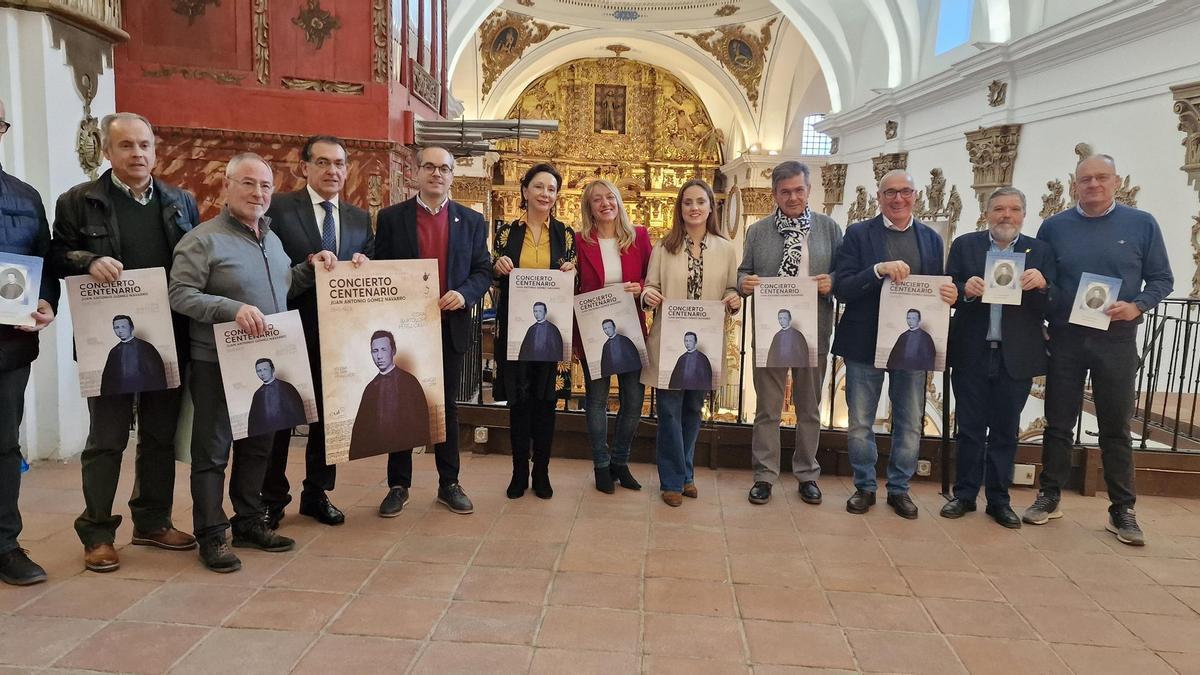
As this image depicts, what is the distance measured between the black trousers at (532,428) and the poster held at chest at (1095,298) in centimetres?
283

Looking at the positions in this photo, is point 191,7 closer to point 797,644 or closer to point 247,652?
point 247,652

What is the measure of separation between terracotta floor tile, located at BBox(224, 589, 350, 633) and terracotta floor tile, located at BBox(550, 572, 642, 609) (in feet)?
2.94

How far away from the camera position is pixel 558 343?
4211 mm

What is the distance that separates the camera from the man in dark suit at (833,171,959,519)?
13.6ft

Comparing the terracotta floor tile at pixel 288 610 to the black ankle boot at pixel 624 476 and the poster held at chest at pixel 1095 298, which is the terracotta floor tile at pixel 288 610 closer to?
the black ankle boot at pixel 624 476

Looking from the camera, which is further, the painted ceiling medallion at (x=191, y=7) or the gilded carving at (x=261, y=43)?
the gilded carving at (x=261, y=43)

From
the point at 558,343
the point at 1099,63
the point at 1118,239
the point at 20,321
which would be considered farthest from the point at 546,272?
the point at 1099,63

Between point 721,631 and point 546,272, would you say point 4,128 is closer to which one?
point 546,272

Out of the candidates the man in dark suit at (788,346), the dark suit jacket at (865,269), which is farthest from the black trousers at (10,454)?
the dark suit jacket at (865,269)

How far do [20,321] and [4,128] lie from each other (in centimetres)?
76

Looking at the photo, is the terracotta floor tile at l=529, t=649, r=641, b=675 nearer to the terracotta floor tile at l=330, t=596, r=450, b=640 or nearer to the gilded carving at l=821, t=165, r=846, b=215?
the terracotta floor tile at l=330, t=596, r=450, b=640

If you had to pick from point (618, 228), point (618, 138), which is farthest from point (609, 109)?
point (618, 228)

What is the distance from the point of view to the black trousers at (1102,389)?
4051mm

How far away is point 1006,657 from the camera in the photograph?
112 inches
